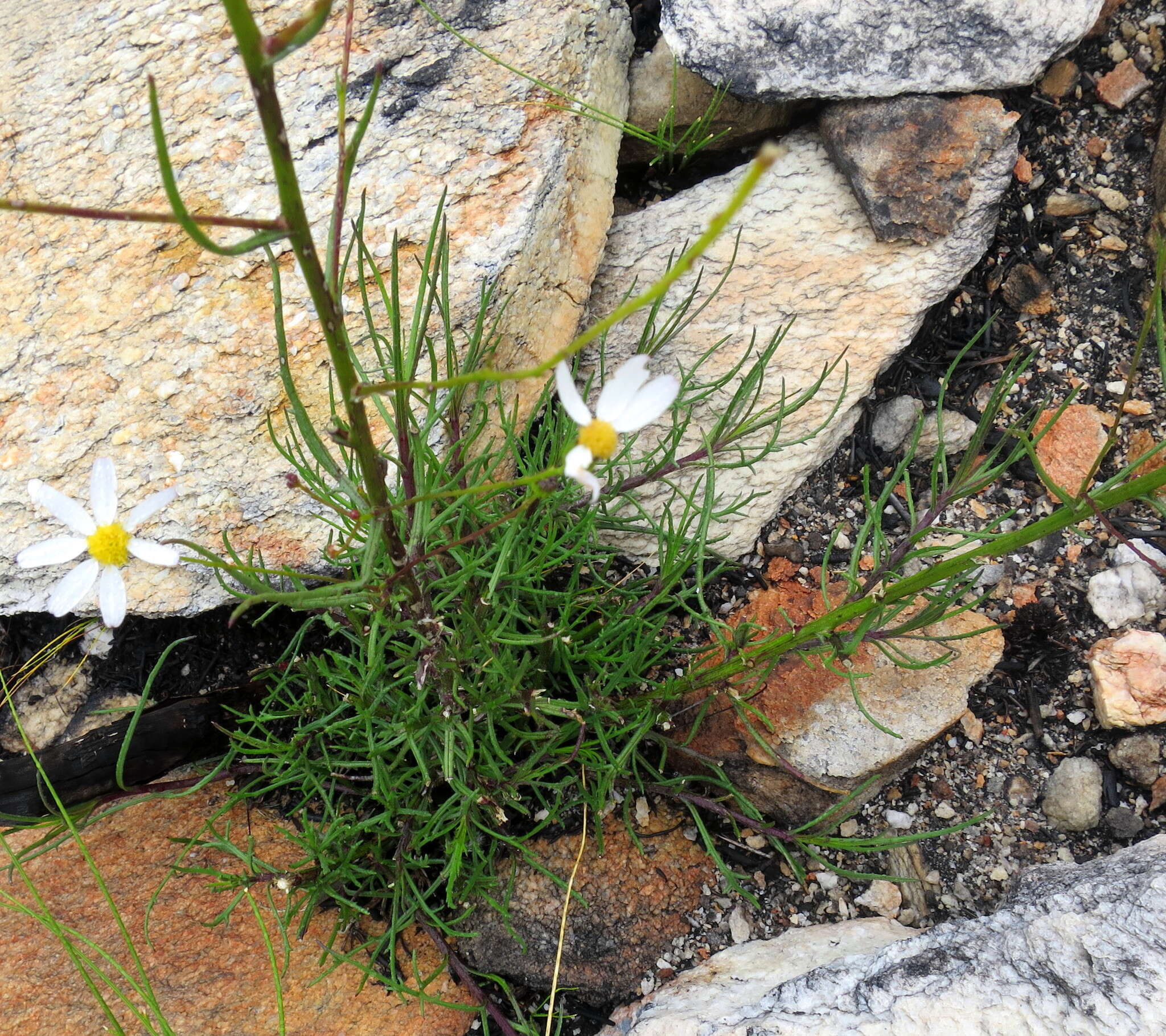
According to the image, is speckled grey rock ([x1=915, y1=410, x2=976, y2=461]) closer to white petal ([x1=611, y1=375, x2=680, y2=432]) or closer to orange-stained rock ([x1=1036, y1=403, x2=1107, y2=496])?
orange-stained rock ([x1=1036, y1=403, x2=1107, y2=496])

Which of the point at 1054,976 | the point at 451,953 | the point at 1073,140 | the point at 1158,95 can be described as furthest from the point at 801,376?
the point at 451,953

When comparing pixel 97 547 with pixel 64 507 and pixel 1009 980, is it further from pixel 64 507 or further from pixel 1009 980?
pixel 1009 980

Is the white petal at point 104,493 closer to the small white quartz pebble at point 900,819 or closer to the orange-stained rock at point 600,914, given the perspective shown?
the orange-stained rock at point 600,914

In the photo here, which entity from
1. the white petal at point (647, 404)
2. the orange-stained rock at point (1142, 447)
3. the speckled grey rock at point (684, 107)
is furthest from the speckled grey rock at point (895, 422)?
the white petal at point (647, 404)

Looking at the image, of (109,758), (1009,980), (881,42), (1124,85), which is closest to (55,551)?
(109,758)

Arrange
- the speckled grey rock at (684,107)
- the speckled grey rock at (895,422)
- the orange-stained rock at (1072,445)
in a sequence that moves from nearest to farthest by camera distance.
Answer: the orange-stained rock at (1072,445)
the speckled grey rock at (895,422)
the speckled grey rock at (684,107)

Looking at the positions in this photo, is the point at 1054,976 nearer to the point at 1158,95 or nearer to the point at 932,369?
the point at 932,369

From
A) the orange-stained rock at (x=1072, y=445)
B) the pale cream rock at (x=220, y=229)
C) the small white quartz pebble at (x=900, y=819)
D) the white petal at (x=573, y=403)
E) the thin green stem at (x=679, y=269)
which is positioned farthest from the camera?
the orange-stained rock at (x=1072, y=445)

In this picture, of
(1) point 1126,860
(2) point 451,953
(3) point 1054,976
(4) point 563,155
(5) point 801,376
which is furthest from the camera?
(5) point 801,376

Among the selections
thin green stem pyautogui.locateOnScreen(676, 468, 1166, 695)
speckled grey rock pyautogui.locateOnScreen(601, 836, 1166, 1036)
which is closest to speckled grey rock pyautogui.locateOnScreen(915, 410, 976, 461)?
thin green stem pyautogui.locateOnScreen(676, 468, 1166, 695)
